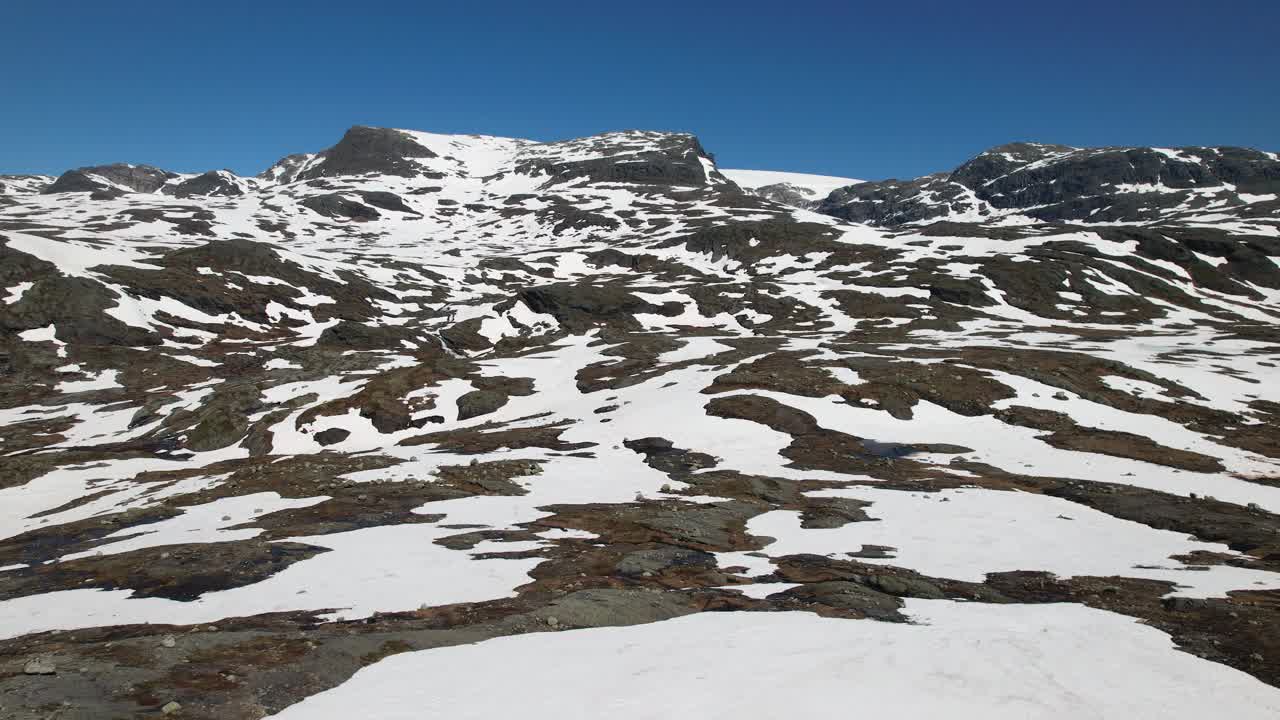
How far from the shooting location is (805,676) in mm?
9906

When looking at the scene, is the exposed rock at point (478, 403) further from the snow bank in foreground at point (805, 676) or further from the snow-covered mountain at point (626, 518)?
the snow bank in foreground at point (805, 676)

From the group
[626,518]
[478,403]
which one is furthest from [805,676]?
[478,403]

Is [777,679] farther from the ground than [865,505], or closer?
farther from the ground

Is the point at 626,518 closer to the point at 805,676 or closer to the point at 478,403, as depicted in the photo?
the point at 805,676

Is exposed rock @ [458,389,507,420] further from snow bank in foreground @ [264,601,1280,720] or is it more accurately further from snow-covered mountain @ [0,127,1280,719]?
snow bank in foreground @ [264,601,1280,720]

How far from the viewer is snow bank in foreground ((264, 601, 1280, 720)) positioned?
895 centimetres

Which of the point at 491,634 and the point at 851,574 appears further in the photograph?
the point at 851,574

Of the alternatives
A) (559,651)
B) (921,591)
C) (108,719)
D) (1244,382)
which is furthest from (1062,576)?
(1244,382)

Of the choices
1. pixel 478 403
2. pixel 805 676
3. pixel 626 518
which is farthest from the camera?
pixel 478 403

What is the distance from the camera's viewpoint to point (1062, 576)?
16734mm

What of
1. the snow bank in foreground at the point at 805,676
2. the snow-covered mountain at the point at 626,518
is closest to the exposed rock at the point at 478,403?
the snow-covered mountain at the point at 626,518

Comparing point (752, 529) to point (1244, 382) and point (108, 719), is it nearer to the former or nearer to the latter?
point (108, 719)

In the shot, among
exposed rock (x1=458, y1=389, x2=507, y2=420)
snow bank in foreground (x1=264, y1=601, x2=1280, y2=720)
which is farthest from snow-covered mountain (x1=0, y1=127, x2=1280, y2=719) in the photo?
exposed rock (x1=458, y1=389, x2=507, y2=420)

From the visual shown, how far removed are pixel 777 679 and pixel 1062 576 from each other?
1119cm
